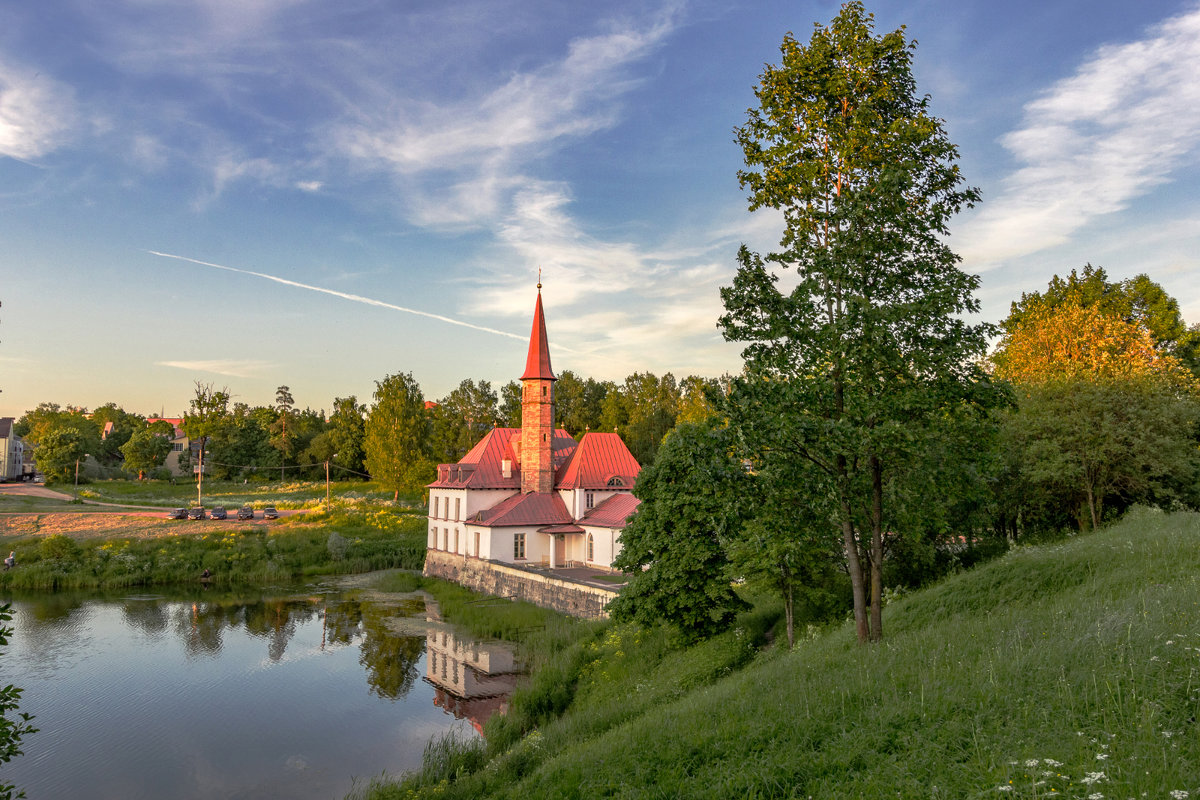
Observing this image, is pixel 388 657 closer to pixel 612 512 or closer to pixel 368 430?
pixel 612 512

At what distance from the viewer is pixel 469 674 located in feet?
77.8

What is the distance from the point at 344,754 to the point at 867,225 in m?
17.1

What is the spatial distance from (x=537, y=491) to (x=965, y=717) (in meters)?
32.3

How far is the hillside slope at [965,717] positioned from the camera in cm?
596

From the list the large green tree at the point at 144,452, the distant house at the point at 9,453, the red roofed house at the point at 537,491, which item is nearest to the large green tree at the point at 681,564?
the red roofed house at the point at 537,491

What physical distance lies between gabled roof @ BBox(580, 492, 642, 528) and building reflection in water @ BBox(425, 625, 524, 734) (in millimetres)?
8907

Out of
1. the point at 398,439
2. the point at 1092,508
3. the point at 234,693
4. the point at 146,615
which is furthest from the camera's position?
the point at 398,439

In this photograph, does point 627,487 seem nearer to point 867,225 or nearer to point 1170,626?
point 867,225

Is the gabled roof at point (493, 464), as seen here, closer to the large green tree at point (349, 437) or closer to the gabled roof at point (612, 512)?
the gabled roof at point (612, 512)

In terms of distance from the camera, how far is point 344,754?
17.0 m

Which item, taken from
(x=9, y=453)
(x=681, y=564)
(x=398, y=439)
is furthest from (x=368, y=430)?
(x=9, y=453)

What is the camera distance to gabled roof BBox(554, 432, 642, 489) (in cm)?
3722

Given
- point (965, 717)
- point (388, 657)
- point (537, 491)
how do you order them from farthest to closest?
1. point (537, 491)
2. point (388, 657)
3. point (965, 717)

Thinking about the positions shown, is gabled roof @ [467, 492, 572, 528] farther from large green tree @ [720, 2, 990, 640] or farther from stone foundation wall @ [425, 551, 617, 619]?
large green tree @ [720, 2, 990, 640]
